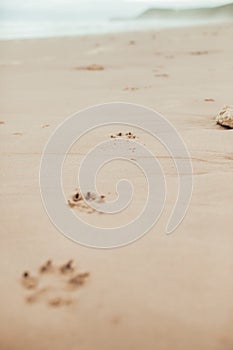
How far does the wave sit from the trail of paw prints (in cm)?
1638

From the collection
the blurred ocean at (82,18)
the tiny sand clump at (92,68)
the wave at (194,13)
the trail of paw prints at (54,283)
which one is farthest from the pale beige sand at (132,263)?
the wave at (194,13)

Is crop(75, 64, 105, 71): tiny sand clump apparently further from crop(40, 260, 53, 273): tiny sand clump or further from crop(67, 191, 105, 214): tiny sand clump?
crop(40, 260, 53, 273): tiny sand clump

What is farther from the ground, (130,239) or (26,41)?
(26,41)

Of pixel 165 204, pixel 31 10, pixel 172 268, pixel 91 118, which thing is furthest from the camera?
pixel 31 10

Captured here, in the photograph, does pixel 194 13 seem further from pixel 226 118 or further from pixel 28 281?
pixel 28 281

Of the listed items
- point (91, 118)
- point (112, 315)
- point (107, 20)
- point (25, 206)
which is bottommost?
point (112, 315)

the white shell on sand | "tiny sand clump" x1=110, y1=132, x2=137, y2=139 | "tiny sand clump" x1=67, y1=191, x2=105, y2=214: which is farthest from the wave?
"tiny sand clump" x1=67, y1=191, x2=105, y2=214

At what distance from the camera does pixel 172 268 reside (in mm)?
1154

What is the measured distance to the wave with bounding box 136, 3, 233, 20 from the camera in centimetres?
1686

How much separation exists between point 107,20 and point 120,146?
1572 centimetres

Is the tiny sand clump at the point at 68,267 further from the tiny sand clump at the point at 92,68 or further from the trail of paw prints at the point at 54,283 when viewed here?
the tiny sand clump at the point at 92,68

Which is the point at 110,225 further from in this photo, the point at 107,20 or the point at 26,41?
the point at 107,20

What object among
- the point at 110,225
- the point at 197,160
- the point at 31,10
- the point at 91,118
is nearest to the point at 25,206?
the point at 110,225

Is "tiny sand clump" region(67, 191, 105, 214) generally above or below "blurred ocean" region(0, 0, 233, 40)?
below
